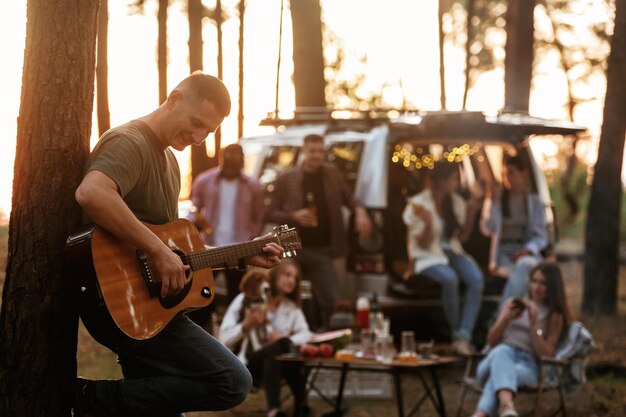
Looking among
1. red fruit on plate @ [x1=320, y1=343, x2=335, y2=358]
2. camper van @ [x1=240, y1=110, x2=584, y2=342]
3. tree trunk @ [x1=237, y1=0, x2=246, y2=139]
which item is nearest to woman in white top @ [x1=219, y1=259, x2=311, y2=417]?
red fruit on plate @ [x1=320, y1=343, x2=335, y2=358]

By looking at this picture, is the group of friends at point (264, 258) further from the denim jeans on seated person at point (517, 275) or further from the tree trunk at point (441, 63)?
the tree trunk at point (441, 63)

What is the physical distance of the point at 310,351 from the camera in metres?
9.59

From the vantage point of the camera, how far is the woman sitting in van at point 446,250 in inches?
462

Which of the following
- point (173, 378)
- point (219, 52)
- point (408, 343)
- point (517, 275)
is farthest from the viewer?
point (219, 52)

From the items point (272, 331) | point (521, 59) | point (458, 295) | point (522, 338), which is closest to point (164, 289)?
point (272, 331)

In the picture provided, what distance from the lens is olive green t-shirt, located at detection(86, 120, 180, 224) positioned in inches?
226

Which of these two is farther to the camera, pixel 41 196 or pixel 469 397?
pixel 469 397

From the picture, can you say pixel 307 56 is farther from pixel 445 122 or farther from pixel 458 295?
pixel 458 295

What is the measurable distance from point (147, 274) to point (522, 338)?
452 cm

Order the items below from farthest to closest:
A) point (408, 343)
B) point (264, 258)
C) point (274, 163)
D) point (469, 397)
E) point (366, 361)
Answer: point (274, 163) < point (469, 397) < point (408, 343) < point (366, 361) < point (264, 258)

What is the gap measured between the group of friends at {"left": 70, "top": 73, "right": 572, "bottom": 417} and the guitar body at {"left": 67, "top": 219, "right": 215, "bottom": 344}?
0.08 m

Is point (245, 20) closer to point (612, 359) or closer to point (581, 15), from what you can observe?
point (581, 15)

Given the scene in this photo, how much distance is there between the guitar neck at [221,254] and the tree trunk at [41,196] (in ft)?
1.87

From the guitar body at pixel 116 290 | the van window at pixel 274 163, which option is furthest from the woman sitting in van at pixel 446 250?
the guitar body at pixel 116 290
